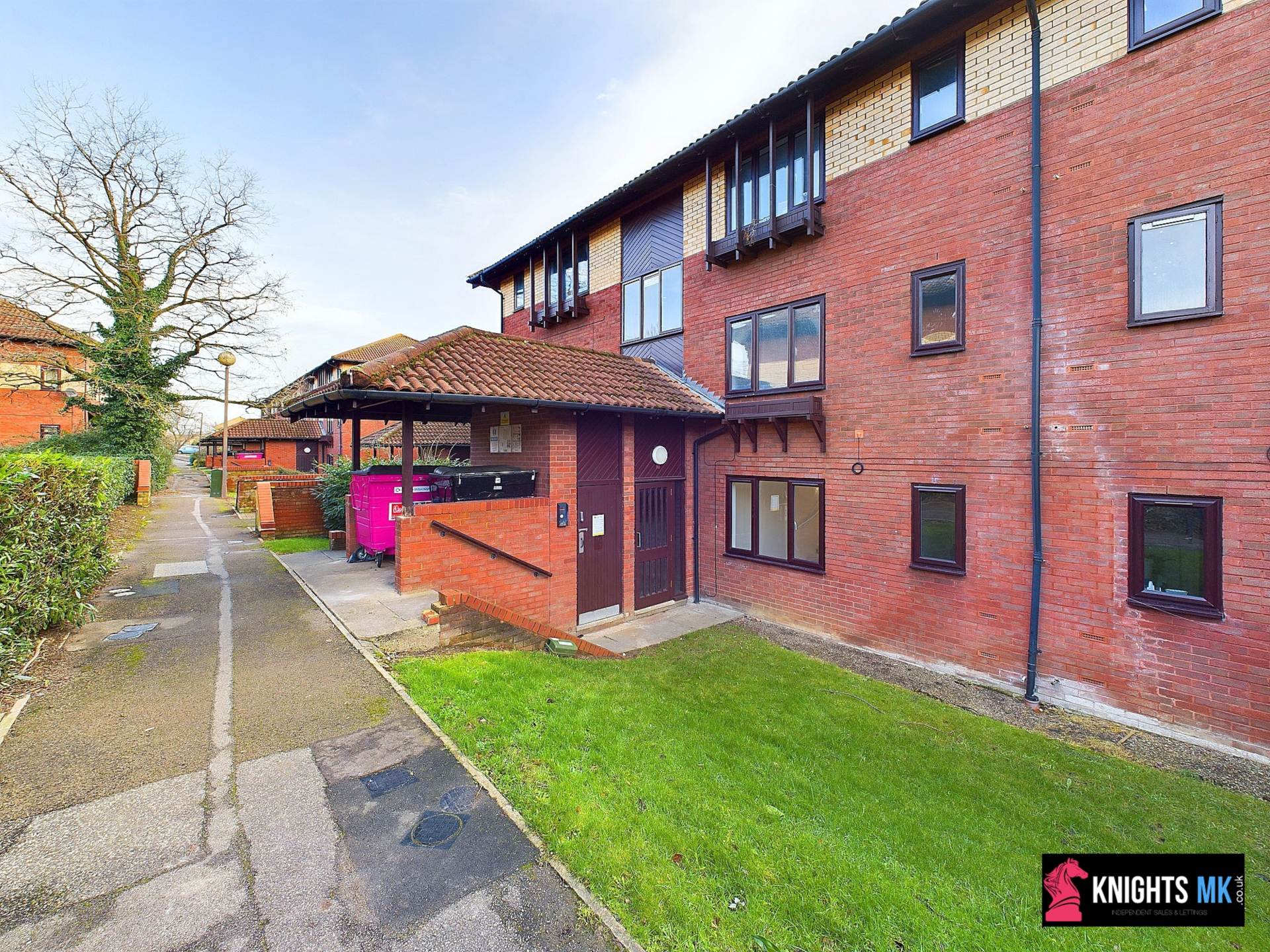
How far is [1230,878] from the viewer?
3383 millimetres

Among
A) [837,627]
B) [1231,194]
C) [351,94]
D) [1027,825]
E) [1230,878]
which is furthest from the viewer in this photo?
[351,94]

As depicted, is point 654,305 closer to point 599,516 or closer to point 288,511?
point 599,516

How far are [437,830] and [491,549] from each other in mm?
4552

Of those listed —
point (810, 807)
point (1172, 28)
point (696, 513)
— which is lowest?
point (810, 807)

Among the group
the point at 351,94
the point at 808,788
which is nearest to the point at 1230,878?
the point at 808,788

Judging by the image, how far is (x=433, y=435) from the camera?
55.8 ft

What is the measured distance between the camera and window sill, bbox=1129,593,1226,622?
16.3 ft

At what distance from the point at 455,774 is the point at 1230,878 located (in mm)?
5175

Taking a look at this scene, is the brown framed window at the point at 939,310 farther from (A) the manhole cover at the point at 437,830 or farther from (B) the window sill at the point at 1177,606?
(A) the manhole cover at the point at 437,830

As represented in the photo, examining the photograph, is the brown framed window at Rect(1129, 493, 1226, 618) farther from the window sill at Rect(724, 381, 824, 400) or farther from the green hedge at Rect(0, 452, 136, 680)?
the green hedge at Rect(0, 452, 136, 680)

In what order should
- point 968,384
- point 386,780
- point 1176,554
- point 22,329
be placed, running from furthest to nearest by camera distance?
point 22,329, point 968,384, point 1176,554, point 386,780

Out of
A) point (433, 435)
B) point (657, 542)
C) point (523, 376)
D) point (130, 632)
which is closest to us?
point (130, 632)

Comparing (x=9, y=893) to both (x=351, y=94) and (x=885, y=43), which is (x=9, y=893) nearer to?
(x=885, y=43)

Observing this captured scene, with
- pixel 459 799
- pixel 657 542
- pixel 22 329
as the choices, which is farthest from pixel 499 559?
pixel 22 329
